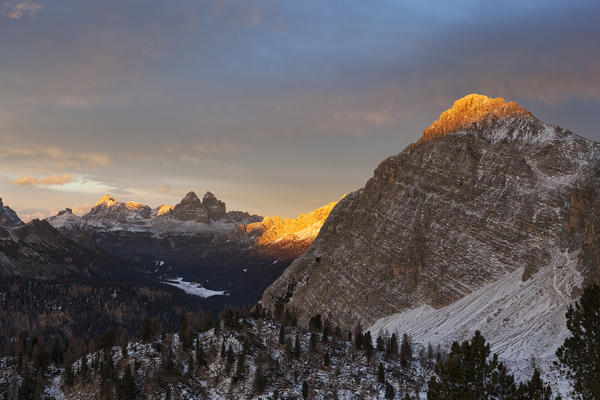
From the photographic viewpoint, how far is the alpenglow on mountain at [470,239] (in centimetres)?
10788

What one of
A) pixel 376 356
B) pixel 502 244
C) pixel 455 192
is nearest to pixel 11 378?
pixel 376 356

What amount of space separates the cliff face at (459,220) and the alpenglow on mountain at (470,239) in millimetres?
385

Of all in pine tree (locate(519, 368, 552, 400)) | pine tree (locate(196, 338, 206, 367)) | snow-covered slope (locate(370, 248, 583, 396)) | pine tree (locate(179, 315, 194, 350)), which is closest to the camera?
pine tree (locate(519, 368, 552, 400))

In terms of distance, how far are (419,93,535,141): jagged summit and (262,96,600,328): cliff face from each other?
458 mm

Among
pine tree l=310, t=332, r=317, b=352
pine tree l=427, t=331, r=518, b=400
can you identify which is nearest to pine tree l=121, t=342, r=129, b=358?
pine tree l=310, t=332, r=317, b=352

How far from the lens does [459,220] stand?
14500 cm

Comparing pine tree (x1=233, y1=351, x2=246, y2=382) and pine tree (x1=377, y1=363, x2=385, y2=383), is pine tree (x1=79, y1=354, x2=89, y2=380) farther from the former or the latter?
pine tree (x1=377, y1=363, x2=385, y2=383)

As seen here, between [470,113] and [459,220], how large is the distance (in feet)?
176

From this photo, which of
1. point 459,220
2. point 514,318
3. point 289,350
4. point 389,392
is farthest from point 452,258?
point 389,392

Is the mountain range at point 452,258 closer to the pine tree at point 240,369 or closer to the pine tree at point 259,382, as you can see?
the pine tree at point 240,369

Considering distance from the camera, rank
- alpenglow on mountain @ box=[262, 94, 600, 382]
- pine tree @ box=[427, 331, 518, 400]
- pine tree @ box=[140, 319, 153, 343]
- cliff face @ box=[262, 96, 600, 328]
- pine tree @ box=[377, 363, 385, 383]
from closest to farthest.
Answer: pine tree @ box=[427, 331, 518, 400] < pine tree @ box=[377, 363, 385, 383] < pine tree @ box=[140, 319, 153, 343] < alpenglow on mountain @ box=[262, 94, 600, 382] < cliff face @ box=[262, 96, 600, 328]

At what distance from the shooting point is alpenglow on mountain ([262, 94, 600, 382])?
108 metres

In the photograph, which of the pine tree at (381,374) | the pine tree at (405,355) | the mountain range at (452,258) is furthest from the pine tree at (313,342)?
the pine tree at (405,355)

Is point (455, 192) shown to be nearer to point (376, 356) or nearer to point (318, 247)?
point (318, 247)
